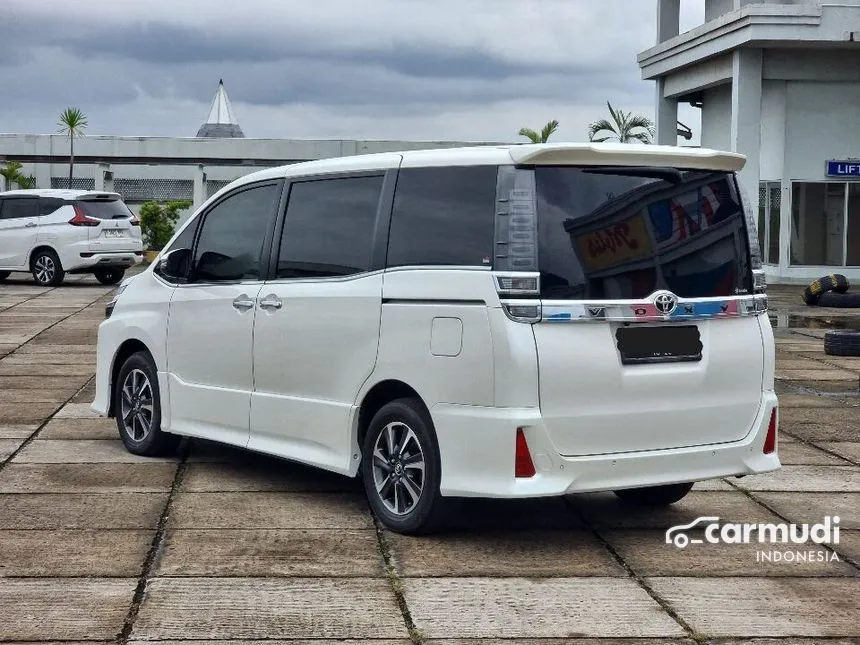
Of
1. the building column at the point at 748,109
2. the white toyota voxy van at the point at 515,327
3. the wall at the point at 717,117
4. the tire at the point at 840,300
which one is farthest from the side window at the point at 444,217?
the wall at the point at 717,117

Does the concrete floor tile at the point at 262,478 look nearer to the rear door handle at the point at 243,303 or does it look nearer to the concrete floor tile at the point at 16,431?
the rear door handle at the point at 243,303

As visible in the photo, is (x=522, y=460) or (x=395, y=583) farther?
(x=522, y=460)

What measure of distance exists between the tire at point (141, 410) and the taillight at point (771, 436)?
3.86m

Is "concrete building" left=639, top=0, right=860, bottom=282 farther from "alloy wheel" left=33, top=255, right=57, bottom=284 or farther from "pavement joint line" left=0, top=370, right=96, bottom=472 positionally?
"pavement joint line" left=0, top=370, right=96, bottom=472

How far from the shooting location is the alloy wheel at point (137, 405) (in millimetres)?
9102

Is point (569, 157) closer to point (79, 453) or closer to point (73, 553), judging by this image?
point (73, 553)

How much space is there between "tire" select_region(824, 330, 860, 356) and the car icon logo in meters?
9.96

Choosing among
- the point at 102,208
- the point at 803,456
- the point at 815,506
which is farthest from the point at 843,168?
the point at 815,506

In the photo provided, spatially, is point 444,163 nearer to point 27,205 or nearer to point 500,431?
point 500,431

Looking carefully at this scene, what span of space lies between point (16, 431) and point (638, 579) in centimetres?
564

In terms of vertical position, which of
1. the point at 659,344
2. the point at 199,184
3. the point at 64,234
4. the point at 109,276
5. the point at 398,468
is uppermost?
the point at 199,184

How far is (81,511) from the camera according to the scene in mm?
7387

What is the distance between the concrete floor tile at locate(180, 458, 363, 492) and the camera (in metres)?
8.12

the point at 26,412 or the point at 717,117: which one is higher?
the point at 717,117
